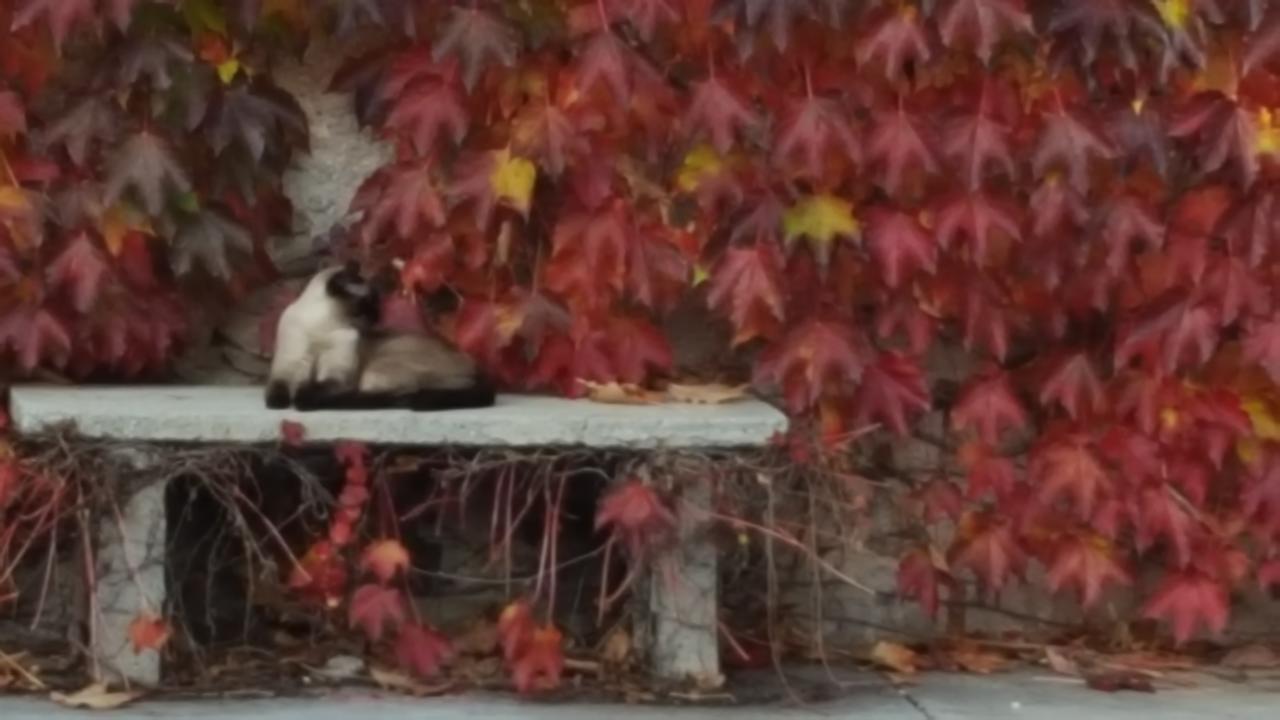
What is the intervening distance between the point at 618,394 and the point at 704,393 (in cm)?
22

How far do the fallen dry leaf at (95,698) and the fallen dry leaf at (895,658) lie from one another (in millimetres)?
1626

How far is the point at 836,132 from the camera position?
459 cm

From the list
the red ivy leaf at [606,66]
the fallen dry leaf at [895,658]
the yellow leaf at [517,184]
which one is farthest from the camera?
the fallen dry leaf at [895,658]

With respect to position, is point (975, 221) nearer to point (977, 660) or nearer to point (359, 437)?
point (977, 660)

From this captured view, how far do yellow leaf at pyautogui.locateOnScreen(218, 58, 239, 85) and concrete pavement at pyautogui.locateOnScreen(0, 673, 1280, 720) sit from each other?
135 cm

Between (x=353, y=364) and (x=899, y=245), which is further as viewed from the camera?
(x=899, y=245)

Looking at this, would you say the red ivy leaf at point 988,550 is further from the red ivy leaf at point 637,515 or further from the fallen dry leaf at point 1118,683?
the red ivy leaf at point 637,515

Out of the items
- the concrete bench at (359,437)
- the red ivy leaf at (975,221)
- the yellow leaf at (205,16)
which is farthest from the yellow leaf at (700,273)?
the yellow leaf at (205,16)

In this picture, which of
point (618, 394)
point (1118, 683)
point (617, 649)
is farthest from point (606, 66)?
point (1118, 683)

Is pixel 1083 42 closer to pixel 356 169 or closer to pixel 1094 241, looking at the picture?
pixel 1094 241

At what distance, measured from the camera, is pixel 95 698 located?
4301 millimetres

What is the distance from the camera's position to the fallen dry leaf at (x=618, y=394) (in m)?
4.62

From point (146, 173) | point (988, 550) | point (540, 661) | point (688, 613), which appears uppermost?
point (146, 173)

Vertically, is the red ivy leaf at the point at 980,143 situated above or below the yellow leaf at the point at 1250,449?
above
